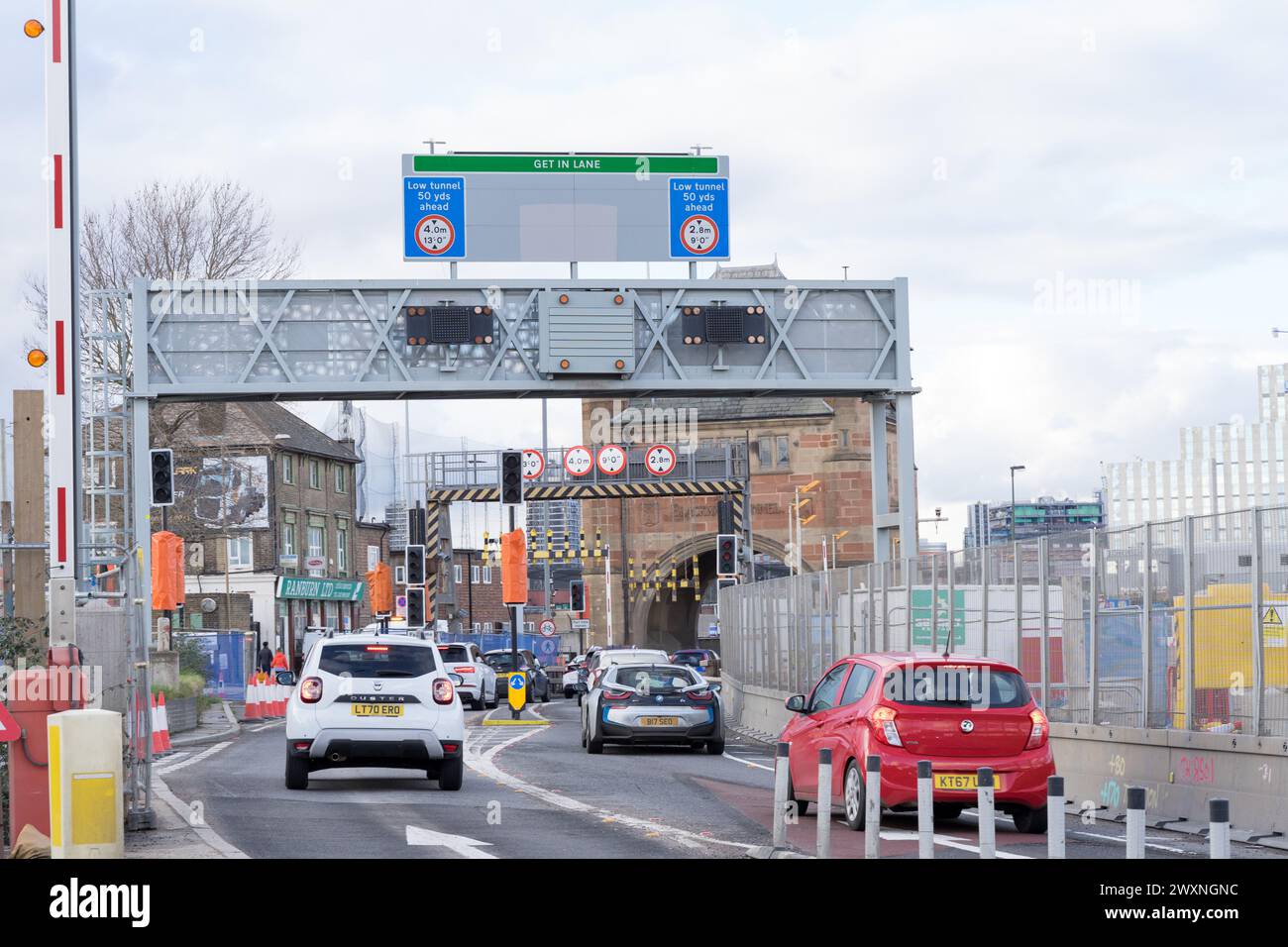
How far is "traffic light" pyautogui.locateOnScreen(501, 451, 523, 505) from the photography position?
31.5 m

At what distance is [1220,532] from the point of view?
16.3 m

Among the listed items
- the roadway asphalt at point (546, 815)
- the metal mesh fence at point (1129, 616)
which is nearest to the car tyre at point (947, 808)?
the roadway asphalt at point (546, 815)

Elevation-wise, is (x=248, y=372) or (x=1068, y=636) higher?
(x=248, y=372)

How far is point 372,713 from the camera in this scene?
19.1 meters

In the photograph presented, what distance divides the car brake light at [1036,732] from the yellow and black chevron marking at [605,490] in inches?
1497

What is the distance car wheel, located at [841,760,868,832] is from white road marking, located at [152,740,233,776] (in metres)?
9.49

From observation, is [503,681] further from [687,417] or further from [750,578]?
[687,417]

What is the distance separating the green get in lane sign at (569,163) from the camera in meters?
31.3

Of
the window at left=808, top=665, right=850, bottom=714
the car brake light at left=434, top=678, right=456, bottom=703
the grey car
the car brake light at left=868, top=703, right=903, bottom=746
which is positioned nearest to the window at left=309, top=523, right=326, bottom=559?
the grey car

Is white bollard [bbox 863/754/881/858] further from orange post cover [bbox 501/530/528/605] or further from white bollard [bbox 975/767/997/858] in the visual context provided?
orange post cover [bbox 501/530/528/605]

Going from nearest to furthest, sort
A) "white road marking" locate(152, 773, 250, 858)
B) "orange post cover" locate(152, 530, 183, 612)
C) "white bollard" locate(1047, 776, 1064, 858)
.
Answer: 1. "white bollard" locate(1047, 776, 1064, 858)
2. "white road marking" locate(152, 773, 250, 858)
3. "orange post cover" locate(152, 530, 183, 612)

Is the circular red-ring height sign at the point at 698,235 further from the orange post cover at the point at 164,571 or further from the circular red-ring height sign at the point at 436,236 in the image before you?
the orange post cover at the point at 164,571
